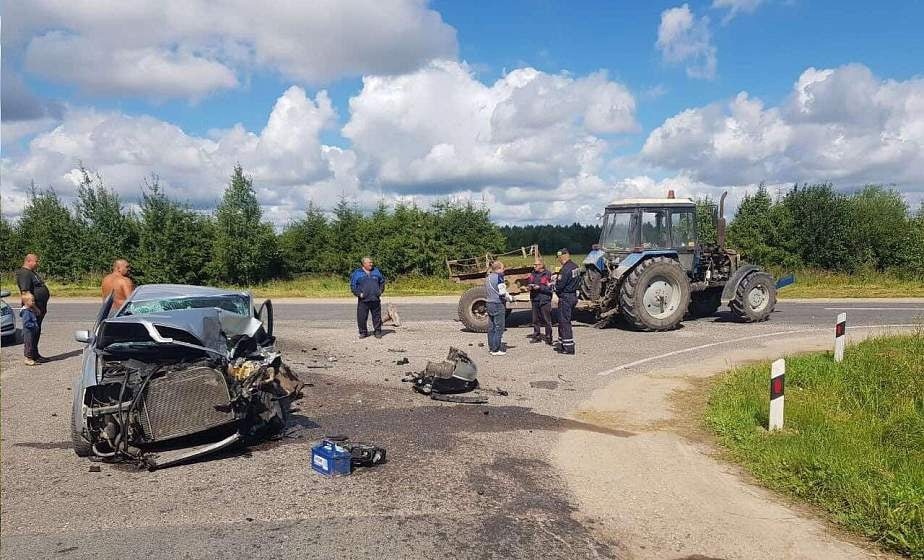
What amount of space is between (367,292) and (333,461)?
758cm

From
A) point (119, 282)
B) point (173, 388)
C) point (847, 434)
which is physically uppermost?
point (119, 282)

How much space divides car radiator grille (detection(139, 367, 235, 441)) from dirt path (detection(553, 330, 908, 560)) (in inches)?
→ 126

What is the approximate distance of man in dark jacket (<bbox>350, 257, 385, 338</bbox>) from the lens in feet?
41.6

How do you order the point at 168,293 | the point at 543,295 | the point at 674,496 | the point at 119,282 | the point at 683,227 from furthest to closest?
the point at 683,227, the point at 543,295, the point at 119,282, the point at 168,293, the point at 674,496

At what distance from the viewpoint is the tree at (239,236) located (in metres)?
28.9

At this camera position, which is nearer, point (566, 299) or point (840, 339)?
point (840, 339)

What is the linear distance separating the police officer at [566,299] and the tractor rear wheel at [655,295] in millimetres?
1901

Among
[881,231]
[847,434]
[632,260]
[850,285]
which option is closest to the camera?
[847,434]

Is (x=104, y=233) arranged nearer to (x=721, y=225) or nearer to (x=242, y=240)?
(x=242, y=240)

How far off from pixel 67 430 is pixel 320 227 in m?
24.7

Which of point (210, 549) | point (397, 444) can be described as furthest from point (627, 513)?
point (210, 549)

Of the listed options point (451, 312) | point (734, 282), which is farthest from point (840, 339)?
point (451, 312)

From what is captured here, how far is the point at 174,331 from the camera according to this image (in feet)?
21.1

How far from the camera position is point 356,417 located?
281 inches
